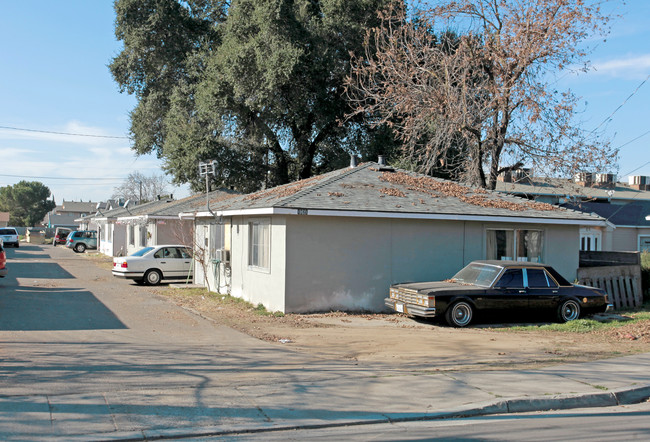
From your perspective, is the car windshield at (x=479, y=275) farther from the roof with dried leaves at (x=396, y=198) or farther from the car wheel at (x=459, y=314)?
the roof with dried leaves at (x=396, y=198)

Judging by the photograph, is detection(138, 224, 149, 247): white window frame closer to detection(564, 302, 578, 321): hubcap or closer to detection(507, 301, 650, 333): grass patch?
detection(507, 301, 650, 333): grass patch

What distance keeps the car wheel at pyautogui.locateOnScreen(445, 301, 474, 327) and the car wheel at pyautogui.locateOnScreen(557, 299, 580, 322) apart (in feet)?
8.11

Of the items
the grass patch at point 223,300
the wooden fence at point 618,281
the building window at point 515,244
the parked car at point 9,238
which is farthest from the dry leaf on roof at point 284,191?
the parked car at point 9,238

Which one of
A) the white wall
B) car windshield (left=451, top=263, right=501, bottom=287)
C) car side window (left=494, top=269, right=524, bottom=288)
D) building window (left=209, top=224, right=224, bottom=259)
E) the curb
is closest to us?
the curb

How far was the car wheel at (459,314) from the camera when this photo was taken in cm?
1330

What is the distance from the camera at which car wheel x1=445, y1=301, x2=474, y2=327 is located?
13305 mm

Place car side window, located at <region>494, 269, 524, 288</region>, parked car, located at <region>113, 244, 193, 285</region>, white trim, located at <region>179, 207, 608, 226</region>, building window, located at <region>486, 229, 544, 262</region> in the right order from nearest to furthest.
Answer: car side window, located at <region>494, 269, 524, 288</region>
white trim, located at <region>179, 207, 608, 226</region>
building window, located at <region>486, 229, 544, 262</region>
parked car, located at <region>113, 244, 193, 285</region>

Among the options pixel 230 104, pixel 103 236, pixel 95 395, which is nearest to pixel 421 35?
pixel 230 104

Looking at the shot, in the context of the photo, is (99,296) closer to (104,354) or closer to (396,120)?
(104,354)

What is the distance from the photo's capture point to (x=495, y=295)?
534 inches

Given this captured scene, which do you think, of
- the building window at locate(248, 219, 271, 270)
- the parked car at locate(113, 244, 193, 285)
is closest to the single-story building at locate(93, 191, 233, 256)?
the parked car at locate(113, 244, 193, 285)

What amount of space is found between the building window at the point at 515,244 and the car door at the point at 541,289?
2693 millimetres

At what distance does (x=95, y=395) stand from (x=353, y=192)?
33.7 feet

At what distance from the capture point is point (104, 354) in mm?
9656
